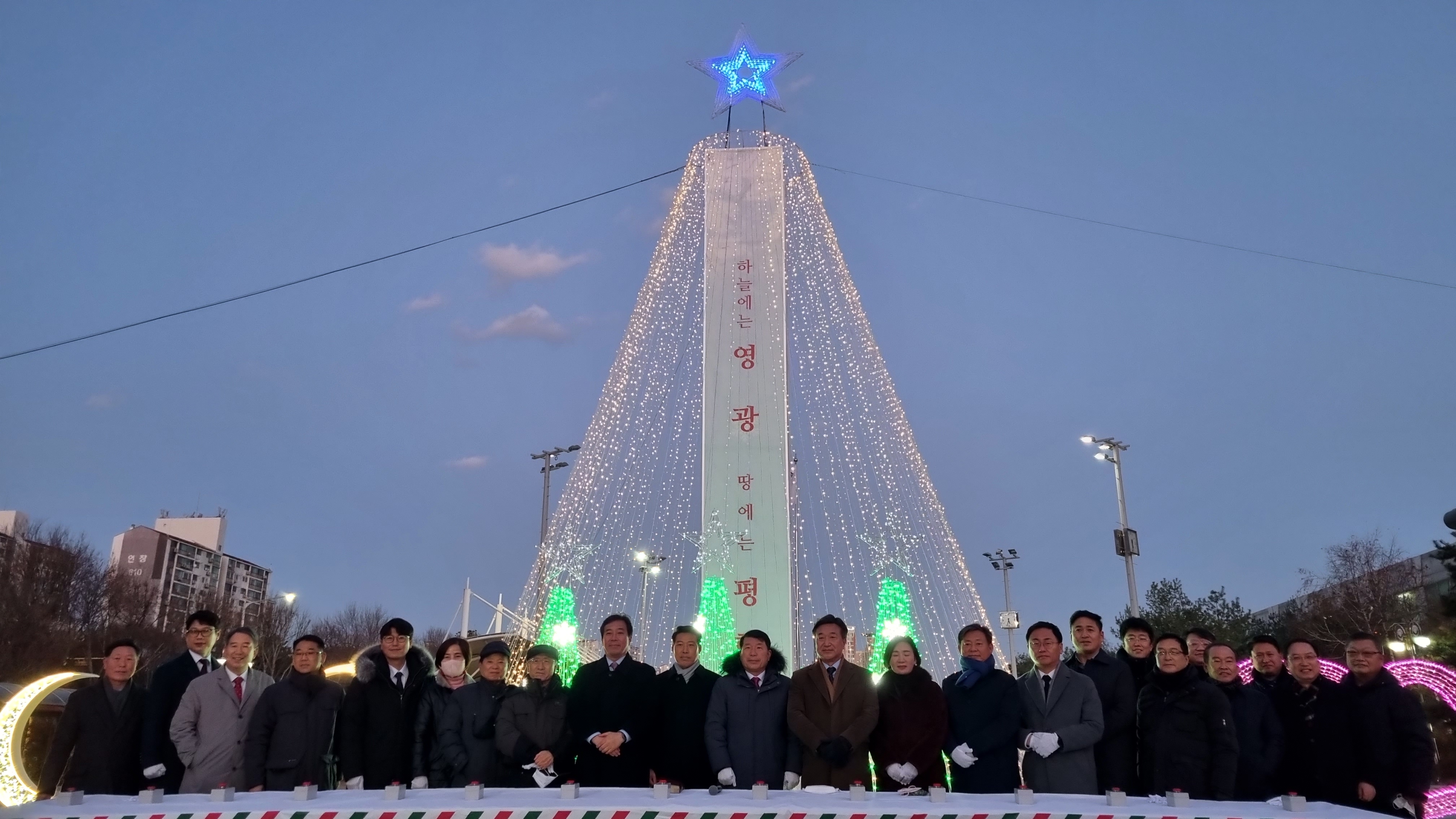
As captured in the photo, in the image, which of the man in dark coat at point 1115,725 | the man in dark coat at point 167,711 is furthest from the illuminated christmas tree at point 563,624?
the man in dark coat at point 1115,725

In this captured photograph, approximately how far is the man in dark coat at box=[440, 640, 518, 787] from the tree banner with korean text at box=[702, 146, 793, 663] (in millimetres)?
7869

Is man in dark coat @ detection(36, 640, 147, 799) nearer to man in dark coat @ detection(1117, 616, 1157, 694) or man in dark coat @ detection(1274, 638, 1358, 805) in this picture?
man in dark coat @ detection(1117, 616, 1157, 694)

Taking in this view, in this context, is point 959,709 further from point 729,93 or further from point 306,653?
point 729,93

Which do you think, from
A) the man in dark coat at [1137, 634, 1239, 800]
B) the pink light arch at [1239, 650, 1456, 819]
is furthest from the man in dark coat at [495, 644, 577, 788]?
the pink light arch at [1239, 650, 1456, 819]

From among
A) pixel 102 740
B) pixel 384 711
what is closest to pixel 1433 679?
pixel 384 711

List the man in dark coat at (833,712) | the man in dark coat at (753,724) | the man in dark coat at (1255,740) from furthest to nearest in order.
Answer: the man in dark coat at (1255,740) → the man in dark coat at (753,724) → the man in dark coat at (833,712)

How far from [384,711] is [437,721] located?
26cm

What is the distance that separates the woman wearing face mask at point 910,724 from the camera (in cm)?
438

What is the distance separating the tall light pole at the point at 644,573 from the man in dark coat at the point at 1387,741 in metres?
5.86

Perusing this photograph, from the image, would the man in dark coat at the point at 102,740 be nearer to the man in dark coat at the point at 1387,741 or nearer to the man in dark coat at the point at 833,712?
the man in dark coat at the point at 833,712

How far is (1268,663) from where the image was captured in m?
5.32

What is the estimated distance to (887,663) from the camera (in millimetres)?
4676

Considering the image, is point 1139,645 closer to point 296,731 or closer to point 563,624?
point 296,731

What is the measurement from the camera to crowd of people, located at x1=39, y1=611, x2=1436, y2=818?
440 centimetres
